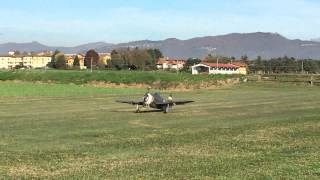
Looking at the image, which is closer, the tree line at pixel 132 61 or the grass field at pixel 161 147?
the grass field at pixel 161 147

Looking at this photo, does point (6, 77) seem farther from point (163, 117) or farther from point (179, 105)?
point (163, 117)

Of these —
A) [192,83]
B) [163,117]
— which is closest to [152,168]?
[163,117]

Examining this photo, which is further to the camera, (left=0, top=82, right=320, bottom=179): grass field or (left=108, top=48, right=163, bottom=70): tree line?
(left=108, top=48, right=163, bottom=70): tree line

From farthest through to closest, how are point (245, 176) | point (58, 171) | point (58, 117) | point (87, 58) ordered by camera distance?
point (87, 58) < point (58, 117) < point (58, 171) < point (245, 176)

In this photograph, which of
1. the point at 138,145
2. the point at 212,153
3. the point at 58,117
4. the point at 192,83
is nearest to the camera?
the point at 212,153

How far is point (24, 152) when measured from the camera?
52.2ft

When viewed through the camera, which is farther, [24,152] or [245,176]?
[24,152]

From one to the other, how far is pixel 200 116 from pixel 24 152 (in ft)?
46.5

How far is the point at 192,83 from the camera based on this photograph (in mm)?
74250

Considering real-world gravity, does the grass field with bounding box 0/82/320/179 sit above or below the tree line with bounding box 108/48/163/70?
below

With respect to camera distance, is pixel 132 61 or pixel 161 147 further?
pixel 132 61

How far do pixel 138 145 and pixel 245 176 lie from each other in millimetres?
6059

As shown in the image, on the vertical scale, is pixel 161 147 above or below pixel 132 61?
below

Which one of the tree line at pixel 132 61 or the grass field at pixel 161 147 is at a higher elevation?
the tree line at pixel 132 61
